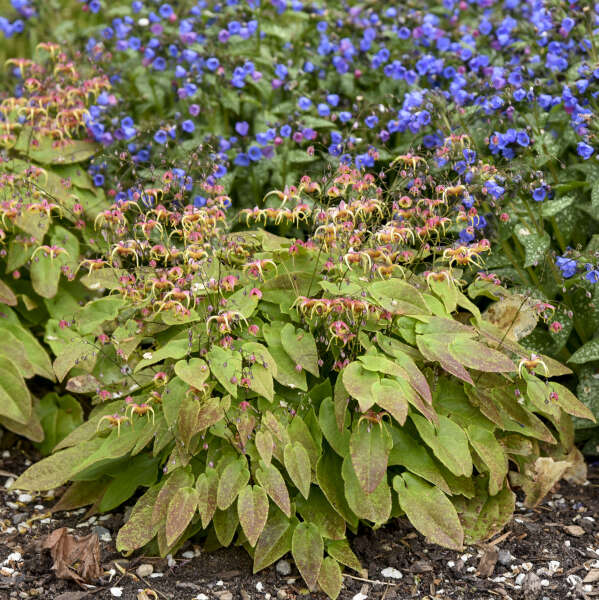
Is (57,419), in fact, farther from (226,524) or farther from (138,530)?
(226,524)

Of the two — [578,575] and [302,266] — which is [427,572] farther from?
[302,266]

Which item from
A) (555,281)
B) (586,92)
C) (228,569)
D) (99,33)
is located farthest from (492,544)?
(99,33)

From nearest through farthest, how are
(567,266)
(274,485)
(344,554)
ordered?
(274,485) → (344,554) → (567,266)

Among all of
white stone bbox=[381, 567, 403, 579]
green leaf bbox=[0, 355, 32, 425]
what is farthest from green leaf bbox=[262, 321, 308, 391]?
green leaf bbox=[0, 355, 32, 425]

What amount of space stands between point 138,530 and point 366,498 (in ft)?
2.50

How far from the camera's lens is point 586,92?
3.59 metres

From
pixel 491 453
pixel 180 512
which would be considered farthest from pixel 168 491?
pixel 491 453

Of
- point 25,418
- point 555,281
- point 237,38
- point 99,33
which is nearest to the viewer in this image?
point 25,418

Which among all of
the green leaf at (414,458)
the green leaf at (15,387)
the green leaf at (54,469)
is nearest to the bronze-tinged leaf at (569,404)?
the green leaf at (414,458)

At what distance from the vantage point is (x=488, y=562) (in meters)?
2.78

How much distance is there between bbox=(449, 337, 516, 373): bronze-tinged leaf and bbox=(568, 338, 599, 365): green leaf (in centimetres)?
63

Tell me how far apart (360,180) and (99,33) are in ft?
8.27

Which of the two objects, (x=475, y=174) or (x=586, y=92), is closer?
(x=475, y=174)

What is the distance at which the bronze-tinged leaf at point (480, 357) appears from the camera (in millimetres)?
2656
